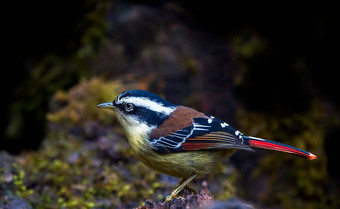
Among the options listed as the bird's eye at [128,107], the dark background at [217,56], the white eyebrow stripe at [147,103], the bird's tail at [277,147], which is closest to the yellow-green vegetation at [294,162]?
the dark background at [217,56]

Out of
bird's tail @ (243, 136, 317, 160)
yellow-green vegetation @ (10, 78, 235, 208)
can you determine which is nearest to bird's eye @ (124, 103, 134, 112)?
bird's tail @ (243, 136, 317, 160)

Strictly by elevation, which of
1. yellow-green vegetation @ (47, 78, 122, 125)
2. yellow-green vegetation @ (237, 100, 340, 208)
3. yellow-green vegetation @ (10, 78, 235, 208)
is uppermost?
yellow-green vegetation @ (237, 100, 340, 208)

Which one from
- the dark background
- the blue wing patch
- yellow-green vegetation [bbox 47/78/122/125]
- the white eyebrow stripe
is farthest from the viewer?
the dark background

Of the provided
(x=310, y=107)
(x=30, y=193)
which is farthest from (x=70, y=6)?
(x=310, y=107)

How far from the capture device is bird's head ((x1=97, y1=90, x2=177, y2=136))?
3662 millimetres

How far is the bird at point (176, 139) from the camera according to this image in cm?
348

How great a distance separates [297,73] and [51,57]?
462 centimetres

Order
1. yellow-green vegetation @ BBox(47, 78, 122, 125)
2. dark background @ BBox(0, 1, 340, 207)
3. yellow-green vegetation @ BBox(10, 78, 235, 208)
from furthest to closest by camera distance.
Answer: dark background @ BBox(0, 1, 340, 207) → yellow-green vegetation @ BBox(47, 78, 122, 125) → yellow-green vegetation @ BBox(10, 78, 235, 208)

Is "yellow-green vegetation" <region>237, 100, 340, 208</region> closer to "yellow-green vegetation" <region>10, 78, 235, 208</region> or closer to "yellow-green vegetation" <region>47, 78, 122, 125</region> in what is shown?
"yellow-green vegetation" <region>10, 78, 235, 208</region>

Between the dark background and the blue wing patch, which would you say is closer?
the blue wing patch

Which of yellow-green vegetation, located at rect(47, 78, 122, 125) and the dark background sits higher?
the dark background

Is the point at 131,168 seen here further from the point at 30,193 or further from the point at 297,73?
the point at 297,73

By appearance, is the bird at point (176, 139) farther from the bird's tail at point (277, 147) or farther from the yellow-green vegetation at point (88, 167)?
the yellow-green vegetation at point (88, 167)

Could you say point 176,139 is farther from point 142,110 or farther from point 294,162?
point 294,162
